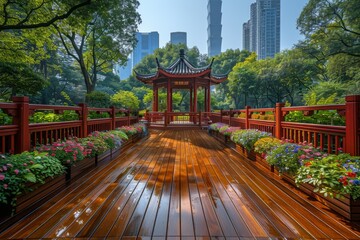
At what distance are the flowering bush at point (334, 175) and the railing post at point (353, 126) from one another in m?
0.13

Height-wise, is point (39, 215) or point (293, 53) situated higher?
point (293, 53)

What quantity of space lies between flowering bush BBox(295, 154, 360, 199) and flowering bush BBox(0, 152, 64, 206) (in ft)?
10.0

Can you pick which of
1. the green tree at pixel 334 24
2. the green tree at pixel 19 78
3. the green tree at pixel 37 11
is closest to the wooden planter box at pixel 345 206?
the green tree at pixel 37 11

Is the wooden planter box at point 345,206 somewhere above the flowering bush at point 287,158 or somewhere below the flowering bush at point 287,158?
below

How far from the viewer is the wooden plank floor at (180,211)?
5.87 feet

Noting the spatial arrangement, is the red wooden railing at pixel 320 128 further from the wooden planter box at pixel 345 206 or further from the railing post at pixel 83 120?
the railing post at pixel 83 120

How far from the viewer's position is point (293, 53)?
16.7 meters

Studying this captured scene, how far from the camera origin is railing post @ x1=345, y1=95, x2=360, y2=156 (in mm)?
2334

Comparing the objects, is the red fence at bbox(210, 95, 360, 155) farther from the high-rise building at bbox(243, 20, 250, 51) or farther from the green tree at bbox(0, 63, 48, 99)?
the high-rise building at bbox(243, 20, 250, 51)

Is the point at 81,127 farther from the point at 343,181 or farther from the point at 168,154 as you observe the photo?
the point at 343,181

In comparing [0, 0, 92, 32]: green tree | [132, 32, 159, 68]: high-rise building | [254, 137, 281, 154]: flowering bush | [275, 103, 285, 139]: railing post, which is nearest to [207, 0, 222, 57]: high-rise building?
[132, 32, 159, 68]: high-rise building

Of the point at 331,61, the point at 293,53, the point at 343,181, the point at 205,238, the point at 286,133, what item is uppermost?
the point at 293,53

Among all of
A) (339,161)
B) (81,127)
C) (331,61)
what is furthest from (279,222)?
(331,61)

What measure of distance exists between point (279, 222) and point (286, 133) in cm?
251
